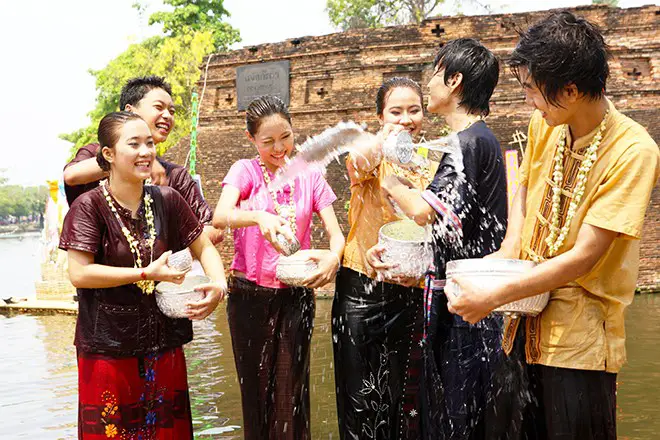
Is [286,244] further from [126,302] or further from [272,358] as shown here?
[126,302]

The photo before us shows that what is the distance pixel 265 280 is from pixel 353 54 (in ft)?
46.8

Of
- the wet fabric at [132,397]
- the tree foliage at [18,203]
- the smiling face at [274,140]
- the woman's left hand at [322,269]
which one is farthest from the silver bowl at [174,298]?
the tree foliage at [18,203]

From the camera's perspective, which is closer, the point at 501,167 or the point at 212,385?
the point at 501,167

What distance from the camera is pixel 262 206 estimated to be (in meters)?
3.58

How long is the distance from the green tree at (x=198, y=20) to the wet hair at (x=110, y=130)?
29.1m

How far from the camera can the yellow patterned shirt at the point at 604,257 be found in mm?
2008

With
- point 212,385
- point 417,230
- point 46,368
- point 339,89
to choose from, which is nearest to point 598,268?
point 417,230

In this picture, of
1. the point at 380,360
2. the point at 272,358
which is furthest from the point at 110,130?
the point at 380,360

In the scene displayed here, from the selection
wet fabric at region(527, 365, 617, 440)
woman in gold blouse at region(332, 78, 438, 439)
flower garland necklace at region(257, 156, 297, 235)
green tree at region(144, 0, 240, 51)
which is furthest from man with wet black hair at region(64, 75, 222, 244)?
green tree at region(144, 0, 240, 51)

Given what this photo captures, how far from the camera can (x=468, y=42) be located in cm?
294

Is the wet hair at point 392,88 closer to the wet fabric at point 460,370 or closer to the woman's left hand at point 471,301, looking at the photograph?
the wet fabric at point 460,370

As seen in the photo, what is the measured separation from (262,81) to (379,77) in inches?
130

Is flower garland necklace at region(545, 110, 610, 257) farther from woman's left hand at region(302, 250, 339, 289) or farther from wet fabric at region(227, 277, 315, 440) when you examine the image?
→ wet fabric at region(227, 277, 315, 440)

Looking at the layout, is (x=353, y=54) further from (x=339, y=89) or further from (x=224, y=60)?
(x=224, y=60)
